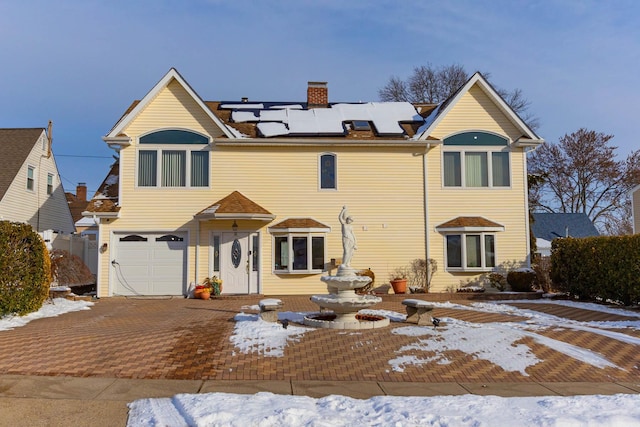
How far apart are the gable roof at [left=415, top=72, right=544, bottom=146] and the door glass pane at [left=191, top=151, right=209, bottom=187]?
7.63m

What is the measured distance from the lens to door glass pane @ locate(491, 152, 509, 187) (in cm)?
1864

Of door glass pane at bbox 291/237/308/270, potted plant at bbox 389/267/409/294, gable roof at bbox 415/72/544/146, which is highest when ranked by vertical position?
gable roof at bbox 415/72/544/146

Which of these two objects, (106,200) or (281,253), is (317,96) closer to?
(281,253)

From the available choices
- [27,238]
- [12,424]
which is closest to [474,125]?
[27,238]

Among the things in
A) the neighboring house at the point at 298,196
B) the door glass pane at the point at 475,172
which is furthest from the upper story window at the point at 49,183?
the door glass pane at the point at 475,172

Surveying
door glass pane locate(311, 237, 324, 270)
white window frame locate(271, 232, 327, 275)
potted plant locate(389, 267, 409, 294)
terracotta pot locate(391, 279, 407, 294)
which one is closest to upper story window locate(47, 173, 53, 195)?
white window frame locate(271, 232, 327, 275)

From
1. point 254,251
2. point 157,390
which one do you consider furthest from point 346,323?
point 254,251

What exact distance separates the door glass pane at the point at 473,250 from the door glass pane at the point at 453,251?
0.31 metres

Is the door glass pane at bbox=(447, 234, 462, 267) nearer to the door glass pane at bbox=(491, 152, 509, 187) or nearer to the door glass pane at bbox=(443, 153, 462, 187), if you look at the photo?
the door glass pane at bbox=(443, 153, 462, 187)

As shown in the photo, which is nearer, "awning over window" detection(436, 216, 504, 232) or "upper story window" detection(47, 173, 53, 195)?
"awning over window" detection(436, 216, 504, 232)

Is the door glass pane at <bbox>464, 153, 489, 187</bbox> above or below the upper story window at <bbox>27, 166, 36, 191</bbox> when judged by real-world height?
below

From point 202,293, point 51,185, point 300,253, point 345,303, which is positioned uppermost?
point 51,185

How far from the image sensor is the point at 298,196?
18.0 m

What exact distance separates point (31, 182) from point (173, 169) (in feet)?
38.9
